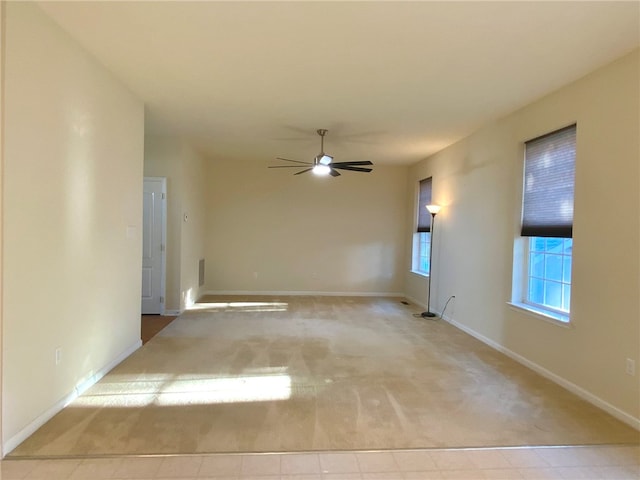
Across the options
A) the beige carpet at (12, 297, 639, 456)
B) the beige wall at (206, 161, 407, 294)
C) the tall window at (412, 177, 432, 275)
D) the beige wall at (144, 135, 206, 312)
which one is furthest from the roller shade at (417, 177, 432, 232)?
the beige wall at (144, 135, 206, 312)

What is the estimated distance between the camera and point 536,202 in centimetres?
375

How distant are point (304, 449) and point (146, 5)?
282 cm

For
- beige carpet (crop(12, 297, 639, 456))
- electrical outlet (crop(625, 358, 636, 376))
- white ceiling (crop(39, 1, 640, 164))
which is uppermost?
white ceiling (crop(39, 1, 640, 164))

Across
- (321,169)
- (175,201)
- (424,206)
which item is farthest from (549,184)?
(175,201)

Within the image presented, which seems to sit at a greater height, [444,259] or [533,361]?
[444,259]

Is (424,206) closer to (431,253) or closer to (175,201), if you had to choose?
(431,253)

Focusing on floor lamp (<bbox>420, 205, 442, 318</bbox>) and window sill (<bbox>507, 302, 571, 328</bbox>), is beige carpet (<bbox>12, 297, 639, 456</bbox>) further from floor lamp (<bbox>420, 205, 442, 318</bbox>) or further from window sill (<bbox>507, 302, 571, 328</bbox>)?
floor lamp (<bbox>420, 205, 442, 318</bbox>)

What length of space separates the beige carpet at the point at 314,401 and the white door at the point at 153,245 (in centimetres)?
113

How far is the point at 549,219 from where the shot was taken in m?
3.57

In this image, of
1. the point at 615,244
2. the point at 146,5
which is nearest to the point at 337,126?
the point at 146,5

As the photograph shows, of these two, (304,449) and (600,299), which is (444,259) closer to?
(600,299)

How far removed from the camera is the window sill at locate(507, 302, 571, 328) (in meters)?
3.31

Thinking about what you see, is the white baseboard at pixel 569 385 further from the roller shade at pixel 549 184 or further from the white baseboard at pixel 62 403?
the white baseboard at pixel 62 403

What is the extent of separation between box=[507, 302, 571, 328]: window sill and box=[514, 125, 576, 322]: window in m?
0.01
